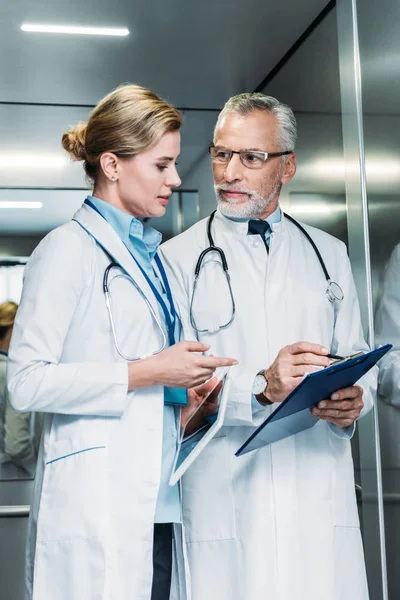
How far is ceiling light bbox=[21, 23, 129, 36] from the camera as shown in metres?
2.81

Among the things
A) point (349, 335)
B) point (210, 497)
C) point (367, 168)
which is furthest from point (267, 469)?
point (367, 168)

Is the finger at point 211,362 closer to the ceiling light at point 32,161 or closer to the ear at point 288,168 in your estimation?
the ear at point 288,168

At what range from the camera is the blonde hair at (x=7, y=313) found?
3.05 metres

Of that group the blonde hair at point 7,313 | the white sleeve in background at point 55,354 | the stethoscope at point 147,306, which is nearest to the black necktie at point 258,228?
the stethoscope at point 147,306

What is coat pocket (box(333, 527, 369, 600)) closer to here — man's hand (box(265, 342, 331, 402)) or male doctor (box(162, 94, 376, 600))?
male doctor (box(162, 94, 376, 600))

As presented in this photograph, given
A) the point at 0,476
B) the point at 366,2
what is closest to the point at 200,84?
the point at 366,2

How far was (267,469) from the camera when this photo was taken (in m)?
1.98

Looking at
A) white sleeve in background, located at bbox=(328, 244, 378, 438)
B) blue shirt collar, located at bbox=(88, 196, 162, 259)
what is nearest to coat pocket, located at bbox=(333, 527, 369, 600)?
white sleeve in background, located at bbox=(328, 244, 378, 438)

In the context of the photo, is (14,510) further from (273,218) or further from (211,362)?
(211,362)

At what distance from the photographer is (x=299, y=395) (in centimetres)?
165

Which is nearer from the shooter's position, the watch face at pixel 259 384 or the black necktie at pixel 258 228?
the watch face at pixel 259 384

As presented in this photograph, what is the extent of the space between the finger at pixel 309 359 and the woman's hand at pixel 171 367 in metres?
0.21

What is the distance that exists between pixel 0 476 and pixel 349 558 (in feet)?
5.01

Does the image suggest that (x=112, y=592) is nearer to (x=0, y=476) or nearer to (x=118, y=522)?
(x=118, y=522)
